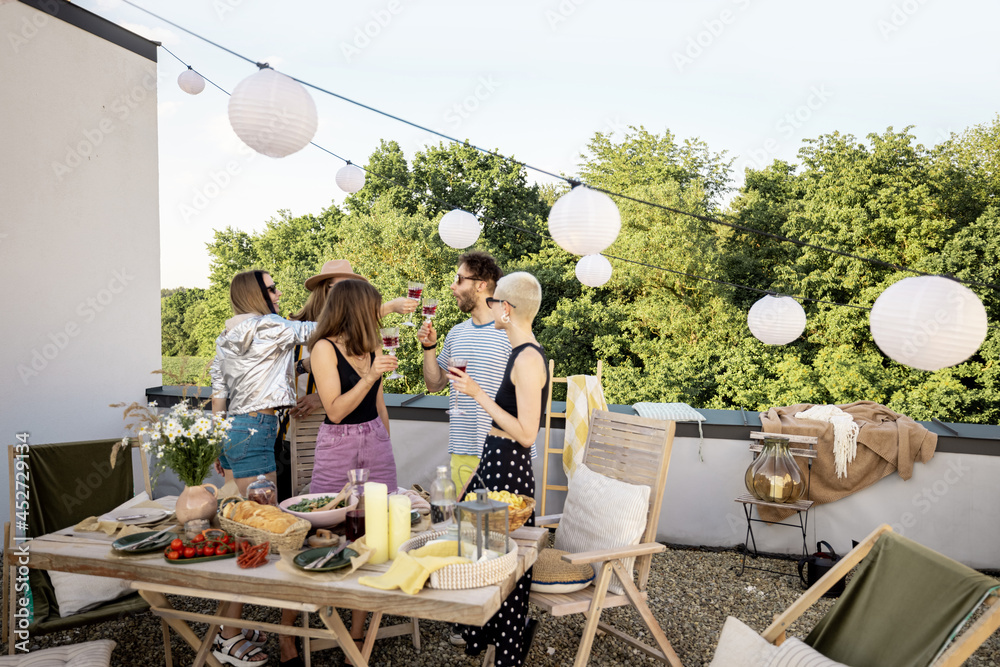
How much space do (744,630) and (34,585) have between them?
8.08ft

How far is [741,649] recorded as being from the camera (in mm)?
1864

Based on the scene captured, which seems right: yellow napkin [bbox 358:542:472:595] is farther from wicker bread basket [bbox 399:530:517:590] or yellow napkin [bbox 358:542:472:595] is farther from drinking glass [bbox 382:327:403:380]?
drinking glass [bbox 382:327:403:380]

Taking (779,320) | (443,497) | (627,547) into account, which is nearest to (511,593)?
(627,547)

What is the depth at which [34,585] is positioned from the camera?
94.3 inches

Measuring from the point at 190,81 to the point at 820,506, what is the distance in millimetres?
5293

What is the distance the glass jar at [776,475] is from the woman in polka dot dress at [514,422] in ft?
6.09

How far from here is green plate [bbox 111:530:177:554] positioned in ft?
6.09

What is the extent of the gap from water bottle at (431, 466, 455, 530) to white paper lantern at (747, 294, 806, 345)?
3598mm

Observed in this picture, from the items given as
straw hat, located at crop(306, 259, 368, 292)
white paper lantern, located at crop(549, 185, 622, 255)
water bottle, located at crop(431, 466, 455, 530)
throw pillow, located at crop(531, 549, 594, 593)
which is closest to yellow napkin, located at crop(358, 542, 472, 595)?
water bottle, located at crop(431, 466, 455, 530)

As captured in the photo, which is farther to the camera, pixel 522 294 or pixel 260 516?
pixel 522 294

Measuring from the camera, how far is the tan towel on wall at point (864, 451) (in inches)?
146

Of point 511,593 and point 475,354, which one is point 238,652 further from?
point 475,354

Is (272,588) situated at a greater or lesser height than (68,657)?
greater

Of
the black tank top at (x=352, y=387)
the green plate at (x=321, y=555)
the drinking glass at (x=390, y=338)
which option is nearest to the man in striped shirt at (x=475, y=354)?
the black tank top at (x=352, y=387)
